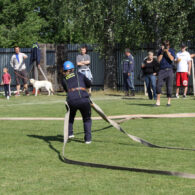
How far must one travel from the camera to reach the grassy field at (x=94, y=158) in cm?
559

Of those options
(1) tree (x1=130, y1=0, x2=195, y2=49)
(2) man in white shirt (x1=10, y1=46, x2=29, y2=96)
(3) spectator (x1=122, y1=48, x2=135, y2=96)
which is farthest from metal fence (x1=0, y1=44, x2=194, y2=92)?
(3) spectator (x1=122, y1=48, x2=135, y2=96)

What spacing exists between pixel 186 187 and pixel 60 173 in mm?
1713

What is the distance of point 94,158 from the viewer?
7.29m

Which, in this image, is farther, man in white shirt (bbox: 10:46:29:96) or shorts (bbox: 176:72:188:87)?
man in white shirt (bbox: 10:46:29:96)

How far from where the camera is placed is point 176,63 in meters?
20.1

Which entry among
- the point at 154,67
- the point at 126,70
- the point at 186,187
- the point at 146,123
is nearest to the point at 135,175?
the point at 186,187

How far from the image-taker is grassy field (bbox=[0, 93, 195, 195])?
5.59m

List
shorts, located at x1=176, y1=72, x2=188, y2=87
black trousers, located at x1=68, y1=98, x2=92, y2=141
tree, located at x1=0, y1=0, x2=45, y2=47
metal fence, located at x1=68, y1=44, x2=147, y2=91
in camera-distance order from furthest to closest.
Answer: tree, located at x1=0, y1=0, x2=45, y2=47
metal fence, located at x1=68, y1=44, x2=147, y2=91
shorts, located at x1=176, y1=72, x2=188, y2=87
black trousers, located at x1=68, y1=98, x2=92, y2=141

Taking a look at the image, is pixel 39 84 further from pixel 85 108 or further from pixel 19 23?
pixel 19 23

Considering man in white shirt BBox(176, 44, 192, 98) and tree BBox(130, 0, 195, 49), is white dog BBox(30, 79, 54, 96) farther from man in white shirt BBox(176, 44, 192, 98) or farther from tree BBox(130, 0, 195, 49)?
man in white shirt BBox(176, 44, 192, 98)

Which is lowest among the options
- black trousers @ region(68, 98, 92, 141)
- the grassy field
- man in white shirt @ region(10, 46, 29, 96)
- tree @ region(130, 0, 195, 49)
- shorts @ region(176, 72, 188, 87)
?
the grassy field

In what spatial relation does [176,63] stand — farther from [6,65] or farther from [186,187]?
[186,187]

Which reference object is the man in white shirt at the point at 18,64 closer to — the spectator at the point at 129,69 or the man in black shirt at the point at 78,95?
the spectator at the point at 129,69

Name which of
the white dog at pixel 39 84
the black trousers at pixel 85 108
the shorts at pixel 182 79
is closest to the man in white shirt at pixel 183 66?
the shorts at pixel 182 79
